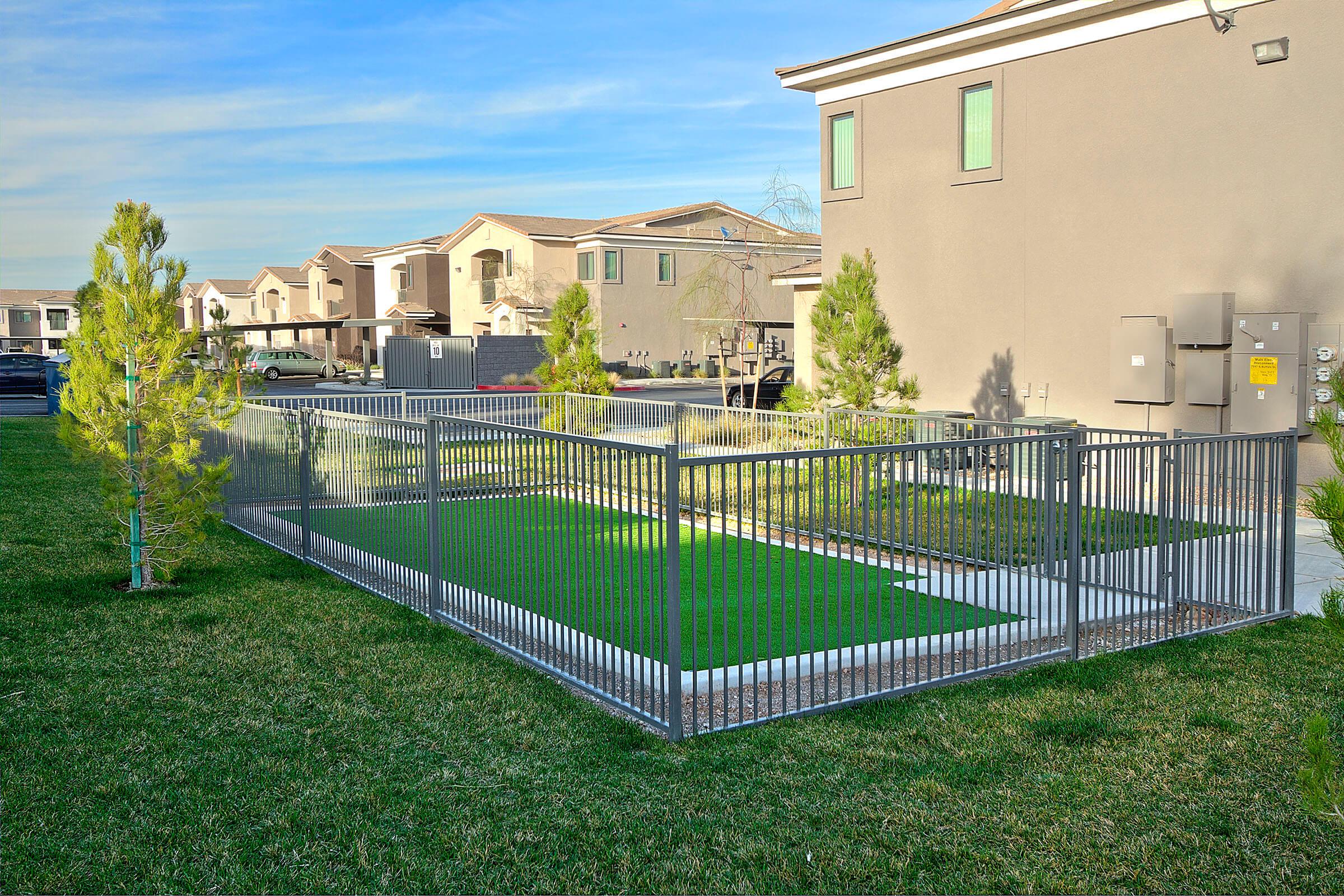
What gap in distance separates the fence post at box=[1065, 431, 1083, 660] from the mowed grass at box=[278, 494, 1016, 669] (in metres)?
0.44

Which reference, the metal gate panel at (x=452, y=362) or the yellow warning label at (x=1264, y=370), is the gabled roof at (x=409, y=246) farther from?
the yellow warning label at (x=1264, y=370)

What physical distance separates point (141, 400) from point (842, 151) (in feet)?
51.5

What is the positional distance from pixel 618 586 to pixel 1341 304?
12090 mm

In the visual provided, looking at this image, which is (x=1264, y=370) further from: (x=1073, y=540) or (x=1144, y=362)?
(x=1073, y=540)

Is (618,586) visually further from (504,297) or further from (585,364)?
(504,297)

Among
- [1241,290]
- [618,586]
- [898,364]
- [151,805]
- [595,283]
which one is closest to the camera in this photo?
[151,805]

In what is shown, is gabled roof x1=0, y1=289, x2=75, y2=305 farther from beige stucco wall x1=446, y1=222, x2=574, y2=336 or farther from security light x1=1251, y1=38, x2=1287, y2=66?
security light x1=1251, y1=38, x2=1287, y2=66

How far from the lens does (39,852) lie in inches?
168

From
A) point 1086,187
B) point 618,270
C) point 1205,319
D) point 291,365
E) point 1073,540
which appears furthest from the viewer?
point 291,365

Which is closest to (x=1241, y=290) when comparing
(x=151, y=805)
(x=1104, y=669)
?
(x=1104, y=669)

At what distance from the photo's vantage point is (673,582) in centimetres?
558

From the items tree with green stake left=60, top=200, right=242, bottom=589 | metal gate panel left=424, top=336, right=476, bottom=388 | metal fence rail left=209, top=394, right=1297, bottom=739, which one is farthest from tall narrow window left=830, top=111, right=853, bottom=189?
metal gate panel left=424, top=336, right=476, bottom=388

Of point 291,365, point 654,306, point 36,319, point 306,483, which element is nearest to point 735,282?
point 654,306

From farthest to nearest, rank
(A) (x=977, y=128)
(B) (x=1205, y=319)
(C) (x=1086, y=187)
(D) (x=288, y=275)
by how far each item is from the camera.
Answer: (D) (x=288, y=275) < (A) (x=977, y=128) < (C) (x=1086, y=187) < (B) (x=1205, y=319)
